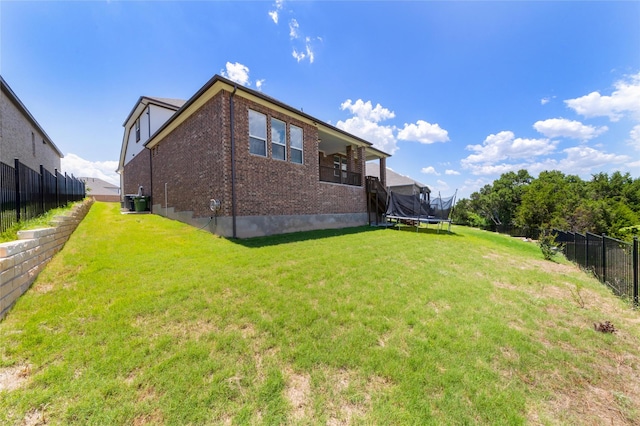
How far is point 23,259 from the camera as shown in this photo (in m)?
3.79

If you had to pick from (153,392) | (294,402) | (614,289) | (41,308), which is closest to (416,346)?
(294,402)

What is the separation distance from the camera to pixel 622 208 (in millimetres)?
28719

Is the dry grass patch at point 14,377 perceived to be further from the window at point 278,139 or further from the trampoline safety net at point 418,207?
the trampoline safety net at point 418,207

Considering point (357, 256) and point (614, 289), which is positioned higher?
point (357, 256)

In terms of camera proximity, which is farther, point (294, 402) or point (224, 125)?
point (224, 125)

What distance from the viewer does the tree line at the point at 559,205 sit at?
88.1ft

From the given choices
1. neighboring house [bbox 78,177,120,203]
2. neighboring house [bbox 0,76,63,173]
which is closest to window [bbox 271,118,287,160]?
neighboring house [bbox 0,76,63,173]

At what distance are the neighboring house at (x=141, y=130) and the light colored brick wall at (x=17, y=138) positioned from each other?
4.62 m

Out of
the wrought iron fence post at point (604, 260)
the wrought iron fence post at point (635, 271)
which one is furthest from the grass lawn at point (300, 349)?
the wrought iron fence post at point (604, 260)

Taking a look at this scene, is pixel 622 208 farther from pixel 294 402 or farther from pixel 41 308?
pixel 41 308

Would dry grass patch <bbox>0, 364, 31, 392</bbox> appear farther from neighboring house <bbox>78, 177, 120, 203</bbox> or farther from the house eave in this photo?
neighboring house <bbox>78, 177, 120, 203</bbox>

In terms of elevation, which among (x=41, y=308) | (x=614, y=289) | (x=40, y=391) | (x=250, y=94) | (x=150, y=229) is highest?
(x=250, y=94)

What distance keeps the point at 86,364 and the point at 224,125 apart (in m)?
7.08

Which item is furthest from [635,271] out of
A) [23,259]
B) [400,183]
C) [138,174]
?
[138,174]
